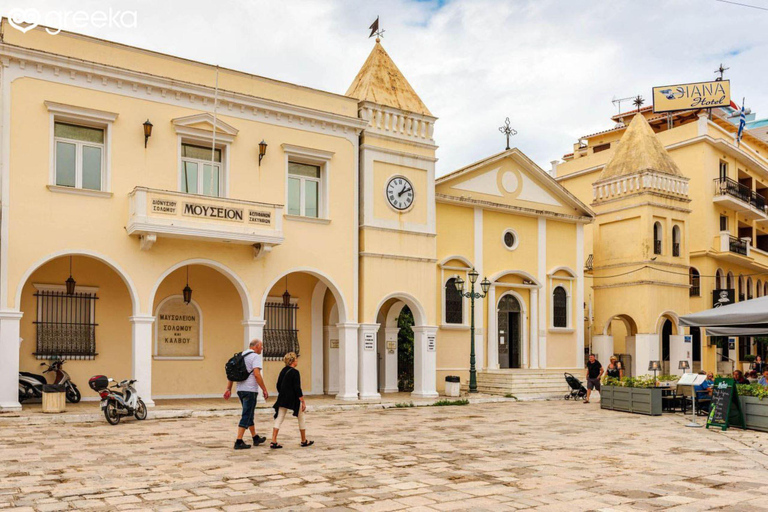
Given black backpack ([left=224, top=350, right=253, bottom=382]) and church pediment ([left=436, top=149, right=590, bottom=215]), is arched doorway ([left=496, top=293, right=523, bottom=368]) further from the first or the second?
black backpack ([left=224, top=350, right=253, bottom=382])

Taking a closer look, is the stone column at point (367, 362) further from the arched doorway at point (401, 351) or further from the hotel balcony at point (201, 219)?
the hotel balcony at point (201, 219)

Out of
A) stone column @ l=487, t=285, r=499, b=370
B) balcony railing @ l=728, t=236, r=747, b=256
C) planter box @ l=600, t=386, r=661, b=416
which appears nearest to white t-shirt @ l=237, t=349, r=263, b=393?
planter box @ l=600, t=386, r=661, b=416

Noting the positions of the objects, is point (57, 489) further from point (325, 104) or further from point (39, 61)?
point (325, 104)

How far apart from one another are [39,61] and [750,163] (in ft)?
107

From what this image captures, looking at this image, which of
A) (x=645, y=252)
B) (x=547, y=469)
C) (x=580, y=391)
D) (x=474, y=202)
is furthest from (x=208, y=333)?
(x=645, y=252)

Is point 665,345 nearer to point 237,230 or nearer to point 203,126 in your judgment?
point 237,230

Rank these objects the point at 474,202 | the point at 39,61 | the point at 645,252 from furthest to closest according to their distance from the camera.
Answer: the point at 645,252 → the point at 474,202 → the point at 39,61

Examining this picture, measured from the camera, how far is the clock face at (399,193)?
22094 mm

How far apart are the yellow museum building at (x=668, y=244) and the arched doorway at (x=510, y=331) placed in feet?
15.0

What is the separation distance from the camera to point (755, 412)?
15.0 m

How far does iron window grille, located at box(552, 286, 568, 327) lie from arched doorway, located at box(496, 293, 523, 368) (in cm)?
146

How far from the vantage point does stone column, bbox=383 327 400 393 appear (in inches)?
945

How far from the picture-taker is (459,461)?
10.7 m

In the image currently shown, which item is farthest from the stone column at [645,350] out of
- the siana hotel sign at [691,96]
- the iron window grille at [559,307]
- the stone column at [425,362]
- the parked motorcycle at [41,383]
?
the parked motorcycle at [41,383]
